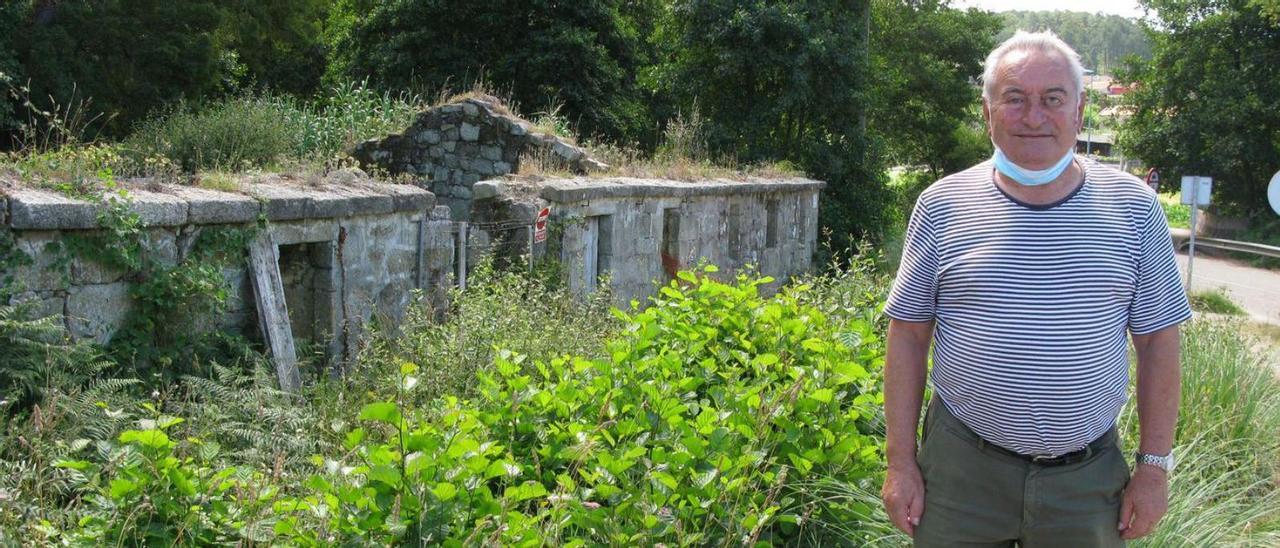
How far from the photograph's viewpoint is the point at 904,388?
3318 mm

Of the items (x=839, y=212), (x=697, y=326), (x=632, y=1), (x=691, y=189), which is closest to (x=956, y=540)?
(x=697, y=326)

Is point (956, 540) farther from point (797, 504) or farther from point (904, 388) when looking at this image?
point (797, 504)

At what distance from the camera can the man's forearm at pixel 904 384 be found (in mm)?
3316

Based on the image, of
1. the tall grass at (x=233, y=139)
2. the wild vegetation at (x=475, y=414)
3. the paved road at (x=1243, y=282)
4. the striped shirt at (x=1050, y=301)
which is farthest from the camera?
the paved road at (x=1243, y=282)

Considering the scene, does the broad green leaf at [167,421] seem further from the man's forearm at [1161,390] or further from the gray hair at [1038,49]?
the man's forearm at [1161,390]

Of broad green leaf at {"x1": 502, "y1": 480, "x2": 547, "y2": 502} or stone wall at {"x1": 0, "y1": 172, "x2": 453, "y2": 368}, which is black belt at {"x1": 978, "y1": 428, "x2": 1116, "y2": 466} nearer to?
broad green leaf at {"x1": 502, "y1": 480, "x2": 547, "y2": 502}

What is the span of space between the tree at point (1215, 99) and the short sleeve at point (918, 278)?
99.8 feet

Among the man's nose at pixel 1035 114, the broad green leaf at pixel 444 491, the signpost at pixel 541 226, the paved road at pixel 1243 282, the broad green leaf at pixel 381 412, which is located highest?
the man's nose at pixel 1035 114

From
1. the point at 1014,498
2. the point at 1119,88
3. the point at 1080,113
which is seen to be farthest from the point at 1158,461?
the point at 1119,88

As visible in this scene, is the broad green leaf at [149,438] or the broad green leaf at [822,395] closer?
the broad green leaf at [149,438]

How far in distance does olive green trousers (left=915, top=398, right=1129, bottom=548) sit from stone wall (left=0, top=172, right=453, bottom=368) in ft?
15.6

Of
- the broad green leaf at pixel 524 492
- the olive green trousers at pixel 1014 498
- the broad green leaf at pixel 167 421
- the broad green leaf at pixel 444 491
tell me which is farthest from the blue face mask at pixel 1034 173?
the broad green leaf at pixel 167 421

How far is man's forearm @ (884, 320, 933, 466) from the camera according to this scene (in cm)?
332

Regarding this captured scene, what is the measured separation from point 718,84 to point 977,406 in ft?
71.9
